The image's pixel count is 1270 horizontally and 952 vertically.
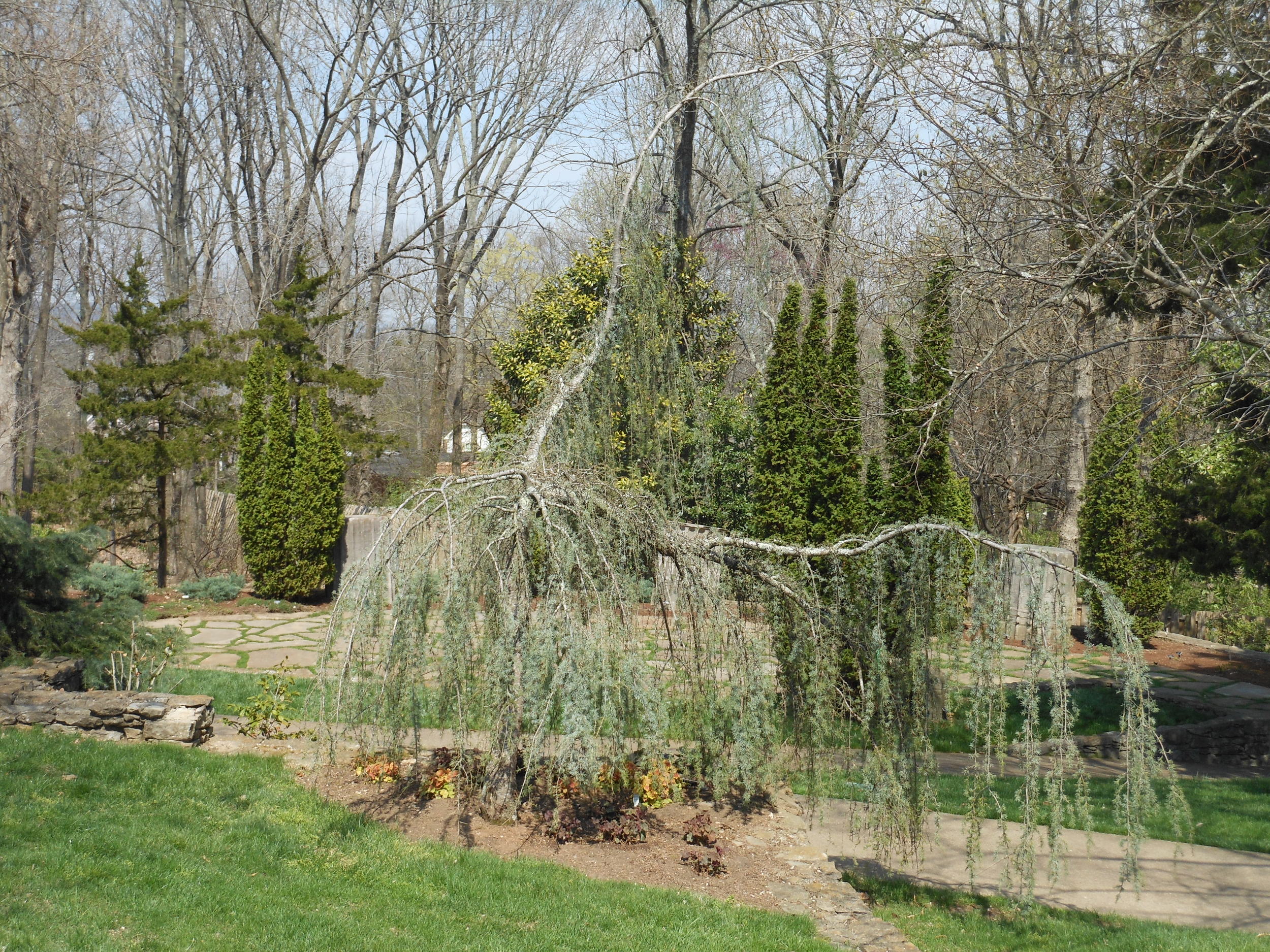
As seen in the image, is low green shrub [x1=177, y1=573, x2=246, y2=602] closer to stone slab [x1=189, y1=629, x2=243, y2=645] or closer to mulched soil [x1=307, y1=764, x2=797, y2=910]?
stone slab [x1=189, y1=629, x2=243, y2=645]

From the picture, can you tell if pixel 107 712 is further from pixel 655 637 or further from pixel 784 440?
pixel 784 440

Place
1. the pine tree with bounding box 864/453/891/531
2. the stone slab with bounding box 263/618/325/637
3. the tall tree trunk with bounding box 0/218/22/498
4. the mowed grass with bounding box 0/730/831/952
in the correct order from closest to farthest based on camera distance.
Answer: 1. the mowed grass with bounding box 0/730/831/952
2. the pine tree with bounding box 864/453/891/531
3. the stone slab with bounding box 263/618/325/637
4. the tall tree trunk with bounding box 0/218/22/498

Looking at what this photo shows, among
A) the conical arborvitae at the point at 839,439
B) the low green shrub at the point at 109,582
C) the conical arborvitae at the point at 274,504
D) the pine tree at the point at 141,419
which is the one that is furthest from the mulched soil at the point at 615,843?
the pine tree at the point at 141,419

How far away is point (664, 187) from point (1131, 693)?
432 cm

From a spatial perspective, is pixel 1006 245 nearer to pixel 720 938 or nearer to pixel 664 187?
pixel 664 187

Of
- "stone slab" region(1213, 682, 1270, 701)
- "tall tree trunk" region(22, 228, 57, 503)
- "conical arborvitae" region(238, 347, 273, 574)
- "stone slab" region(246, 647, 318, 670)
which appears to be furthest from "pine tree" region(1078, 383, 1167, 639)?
"tall tree trunk" region(22, 228, 57, 503)

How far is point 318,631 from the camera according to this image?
1144 centimetres

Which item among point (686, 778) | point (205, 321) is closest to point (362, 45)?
point (205, 321)

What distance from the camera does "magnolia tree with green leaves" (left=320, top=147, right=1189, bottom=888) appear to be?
4.17m

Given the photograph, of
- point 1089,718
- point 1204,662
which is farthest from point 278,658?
point 1204,662

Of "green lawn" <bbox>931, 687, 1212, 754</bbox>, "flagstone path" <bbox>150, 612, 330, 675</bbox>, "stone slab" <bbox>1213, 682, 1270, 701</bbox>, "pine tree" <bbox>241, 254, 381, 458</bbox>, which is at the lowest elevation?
"green lawn" <bbox>931, 687, 1212, 754</bbox>

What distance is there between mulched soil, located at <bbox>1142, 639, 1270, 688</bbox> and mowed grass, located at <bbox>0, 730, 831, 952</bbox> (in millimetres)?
8342

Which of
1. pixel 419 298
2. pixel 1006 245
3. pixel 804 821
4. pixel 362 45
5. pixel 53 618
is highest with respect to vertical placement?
pixel 362 45

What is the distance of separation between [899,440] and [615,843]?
4557 millimetres
